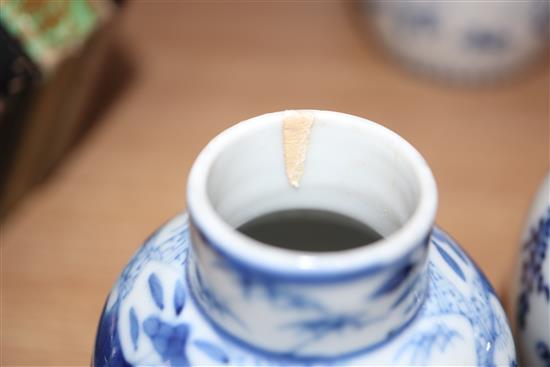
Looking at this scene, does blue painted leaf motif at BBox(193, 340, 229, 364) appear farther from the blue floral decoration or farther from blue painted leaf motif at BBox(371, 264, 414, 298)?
the blue floral decoration

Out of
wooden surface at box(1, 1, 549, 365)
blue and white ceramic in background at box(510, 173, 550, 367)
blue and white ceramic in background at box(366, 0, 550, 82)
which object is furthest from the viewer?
blue and white ceramic in background at box(366, 0, 550, 82)

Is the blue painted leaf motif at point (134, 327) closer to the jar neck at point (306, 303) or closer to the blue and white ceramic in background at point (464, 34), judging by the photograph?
the jar neck at point (306, 303)

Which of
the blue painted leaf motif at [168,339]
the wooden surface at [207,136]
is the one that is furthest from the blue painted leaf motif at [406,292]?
the wooden surface at [207,136]

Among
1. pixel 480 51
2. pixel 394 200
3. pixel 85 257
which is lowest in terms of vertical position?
pixel 85 257

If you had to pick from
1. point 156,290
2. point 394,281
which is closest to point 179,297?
point 156,290

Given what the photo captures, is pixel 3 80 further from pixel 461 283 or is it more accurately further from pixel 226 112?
pixel 461 283

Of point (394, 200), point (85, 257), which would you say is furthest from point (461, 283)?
point (85, 257)

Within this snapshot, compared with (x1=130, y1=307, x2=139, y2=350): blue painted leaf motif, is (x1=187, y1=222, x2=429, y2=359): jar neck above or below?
above

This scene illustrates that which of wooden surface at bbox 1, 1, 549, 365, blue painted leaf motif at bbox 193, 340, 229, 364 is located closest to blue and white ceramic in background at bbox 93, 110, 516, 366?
blue painted leaf motif at bbox 193, 340, 229, 364
